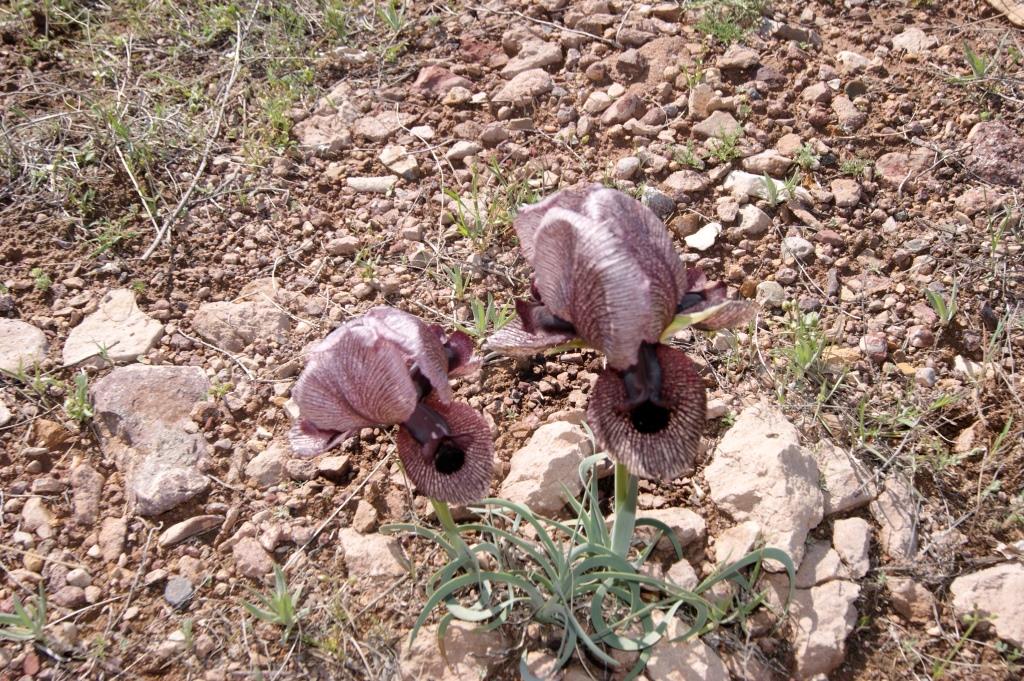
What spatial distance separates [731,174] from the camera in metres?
3.73

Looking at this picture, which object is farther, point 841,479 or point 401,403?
point 841,479

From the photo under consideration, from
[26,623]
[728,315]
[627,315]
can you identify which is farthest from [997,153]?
[26,623]

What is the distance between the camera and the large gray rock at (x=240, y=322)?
3.38 m

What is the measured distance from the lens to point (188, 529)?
2.80m

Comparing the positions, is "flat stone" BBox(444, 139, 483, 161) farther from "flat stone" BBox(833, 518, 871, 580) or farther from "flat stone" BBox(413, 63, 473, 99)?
"flat stone" BBox(833, 518, 871, 580)

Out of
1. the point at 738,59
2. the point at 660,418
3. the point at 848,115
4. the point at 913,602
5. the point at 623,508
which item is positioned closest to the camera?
the point at 660,418

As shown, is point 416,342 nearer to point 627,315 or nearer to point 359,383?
point 359,383

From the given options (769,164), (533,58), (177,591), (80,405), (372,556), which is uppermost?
(533,58)

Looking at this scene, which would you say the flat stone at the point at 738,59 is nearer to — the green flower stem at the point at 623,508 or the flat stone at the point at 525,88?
the flat stone at the point at 525,88

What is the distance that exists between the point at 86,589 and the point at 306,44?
3115 mm

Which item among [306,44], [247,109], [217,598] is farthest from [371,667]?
[306,44]

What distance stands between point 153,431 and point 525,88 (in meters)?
2.40

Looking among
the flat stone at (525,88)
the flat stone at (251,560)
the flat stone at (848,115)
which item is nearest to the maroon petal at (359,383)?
the flat stone at (251,560)

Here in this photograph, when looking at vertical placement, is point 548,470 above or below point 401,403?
below
